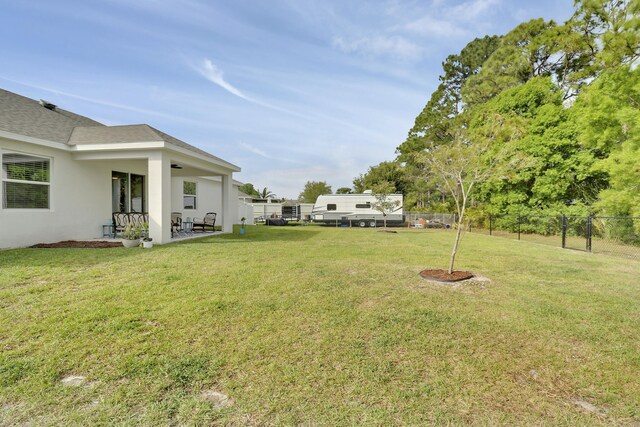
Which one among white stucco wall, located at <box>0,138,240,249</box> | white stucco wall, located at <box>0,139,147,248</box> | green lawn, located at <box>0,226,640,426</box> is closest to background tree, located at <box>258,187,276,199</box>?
white stucco wall, located at <box>0,138,240,249</box>

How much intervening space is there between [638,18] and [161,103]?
21.6 m

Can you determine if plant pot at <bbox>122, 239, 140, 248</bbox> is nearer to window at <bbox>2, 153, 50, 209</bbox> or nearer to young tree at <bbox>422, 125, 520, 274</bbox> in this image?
window at <bbox>2, 153, 50, 209</bbox>

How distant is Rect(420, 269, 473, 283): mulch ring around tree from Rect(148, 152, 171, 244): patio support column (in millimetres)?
7682

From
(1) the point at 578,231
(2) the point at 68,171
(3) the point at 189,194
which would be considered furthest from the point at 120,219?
(1) the point at 578,231

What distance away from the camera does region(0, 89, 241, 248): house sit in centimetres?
813

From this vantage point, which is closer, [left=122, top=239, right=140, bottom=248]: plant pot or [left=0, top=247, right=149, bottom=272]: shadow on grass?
[left=0, top=247, right=149, bottom=272]: shadow on grass

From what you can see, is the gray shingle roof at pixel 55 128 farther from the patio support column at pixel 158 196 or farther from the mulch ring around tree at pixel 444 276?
the mulch ring around tree at pixel 444 276

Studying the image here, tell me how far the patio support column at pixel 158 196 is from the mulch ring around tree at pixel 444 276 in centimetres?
768

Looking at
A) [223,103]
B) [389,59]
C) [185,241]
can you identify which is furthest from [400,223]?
[185,241]

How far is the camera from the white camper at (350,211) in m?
24.4

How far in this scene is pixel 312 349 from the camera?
9.42 ft

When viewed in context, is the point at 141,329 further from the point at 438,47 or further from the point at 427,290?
the point at 438,47

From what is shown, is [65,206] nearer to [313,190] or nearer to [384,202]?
[384,202]

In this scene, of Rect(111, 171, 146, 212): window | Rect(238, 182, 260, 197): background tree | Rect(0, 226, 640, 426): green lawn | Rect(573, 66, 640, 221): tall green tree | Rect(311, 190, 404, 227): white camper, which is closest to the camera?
Rect(0, 226, 640, 426): green lawn
